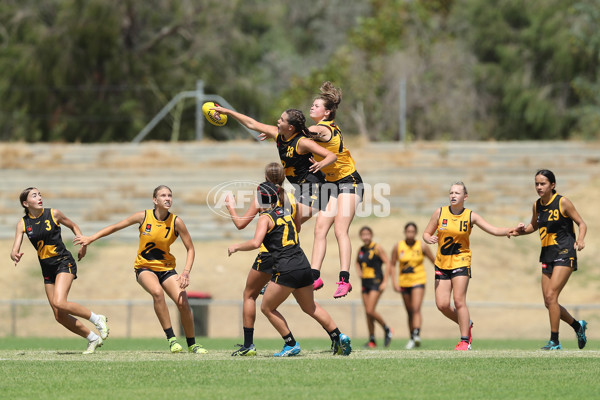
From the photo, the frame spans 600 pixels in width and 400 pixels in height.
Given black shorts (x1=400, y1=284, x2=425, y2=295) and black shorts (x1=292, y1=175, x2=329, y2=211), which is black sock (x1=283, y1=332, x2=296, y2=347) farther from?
black shorts (x1=400, y1=284, x2=425, y2=295)

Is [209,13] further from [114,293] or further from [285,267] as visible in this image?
[285,267]

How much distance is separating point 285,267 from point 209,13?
134 feet

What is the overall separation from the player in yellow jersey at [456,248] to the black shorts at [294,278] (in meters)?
2.29

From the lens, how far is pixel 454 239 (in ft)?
38.4

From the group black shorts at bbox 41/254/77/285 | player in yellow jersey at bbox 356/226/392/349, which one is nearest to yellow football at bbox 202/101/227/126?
black shorts at bbox 41/254/77/285

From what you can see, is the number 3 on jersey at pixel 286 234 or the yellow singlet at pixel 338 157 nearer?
the number 3 on jersey at pixel 286 234

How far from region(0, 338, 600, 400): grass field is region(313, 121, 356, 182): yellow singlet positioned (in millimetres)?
2178

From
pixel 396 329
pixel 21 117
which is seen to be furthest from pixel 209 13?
pixel 396 329

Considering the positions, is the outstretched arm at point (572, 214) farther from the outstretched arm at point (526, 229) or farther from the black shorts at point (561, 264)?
the outstretched arm at point (526, 229)

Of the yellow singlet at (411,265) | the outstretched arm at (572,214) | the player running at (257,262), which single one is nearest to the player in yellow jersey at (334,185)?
the player running at (257,262)

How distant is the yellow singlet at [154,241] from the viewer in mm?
11109

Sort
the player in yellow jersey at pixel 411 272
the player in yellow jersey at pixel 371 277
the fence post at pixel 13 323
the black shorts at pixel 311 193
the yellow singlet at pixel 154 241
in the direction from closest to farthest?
the black shorts at pixel 311 193
the yellow singlet at pixel 154 241
the player in yellow jersey at pixel 411 272
the player in yellow jersey at pixel 371 277
the fence post at pixel 13 323

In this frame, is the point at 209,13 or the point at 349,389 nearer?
the point at 349,389

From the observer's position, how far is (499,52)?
48844mm
